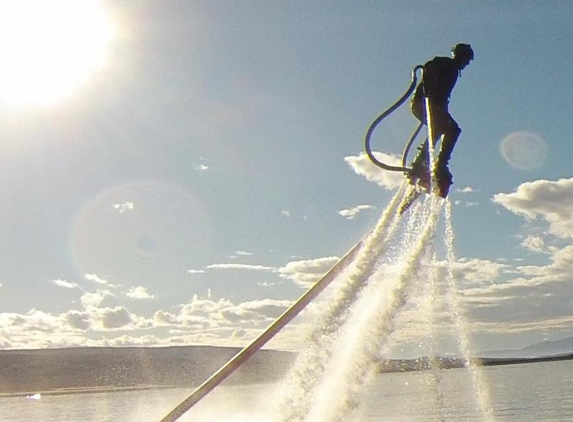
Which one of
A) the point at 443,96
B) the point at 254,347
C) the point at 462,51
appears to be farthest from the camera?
the point at 443,96

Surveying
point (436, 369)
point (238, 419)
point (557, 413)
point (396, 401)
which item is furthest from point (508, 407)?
point (436, 369)

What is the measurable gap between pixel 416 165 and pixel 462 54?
191cm

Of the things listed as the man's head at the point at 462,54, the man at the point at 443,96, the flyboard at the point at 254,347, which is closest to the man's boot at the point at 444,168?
the man at the point at 443,96

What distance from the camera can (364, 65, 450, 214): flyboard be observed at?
42.1ft

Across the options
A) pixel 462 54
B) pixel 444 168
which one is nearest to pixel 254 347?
pixel 444 168

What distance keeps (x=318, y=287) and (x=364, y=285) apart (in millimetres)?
1955

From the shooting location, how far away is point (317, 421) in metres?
14.0

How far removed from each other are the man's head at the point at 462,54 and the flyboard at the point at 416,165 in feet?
2.06

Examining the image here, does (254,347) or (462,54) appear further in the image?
(462,54)

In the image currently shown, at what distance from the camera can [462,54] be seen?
12.4 meters

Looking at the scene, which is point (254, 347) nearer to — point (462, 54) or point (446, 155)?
point (446, 155)

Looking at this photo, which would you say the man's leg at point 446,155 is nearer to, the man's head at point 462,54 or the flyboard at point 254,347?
the man's head at point 462,54

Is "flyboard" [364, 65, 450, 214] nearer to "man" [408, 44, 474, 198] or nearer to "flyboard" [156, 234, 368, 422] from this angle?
"man" [408, 44, 474, 198]

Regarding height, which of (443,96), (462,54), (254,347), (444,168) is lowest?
(254,347)
